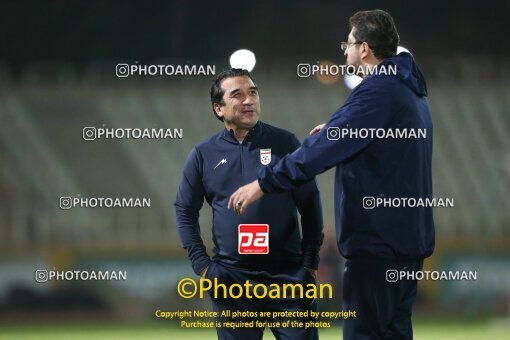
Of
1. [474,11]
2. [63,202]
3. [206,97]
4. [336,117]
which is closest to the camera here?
[336,117]

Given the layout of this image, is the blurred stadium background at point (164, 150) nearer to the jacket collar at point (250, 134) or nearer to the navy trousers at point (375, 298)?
the jacket collar at point (250, 134)

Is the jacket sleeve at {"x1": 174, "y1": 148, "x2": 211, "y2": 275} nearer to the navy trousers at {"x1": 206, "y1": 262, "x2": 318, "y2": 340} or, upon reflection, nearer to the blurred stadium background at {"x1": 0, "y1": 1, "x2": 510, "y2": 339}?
the navy trousers at {"x1": 206, "y1": 262, "x2": 318, "y2": 340}

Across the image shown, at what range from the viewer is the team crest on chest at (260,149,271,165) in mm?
2832

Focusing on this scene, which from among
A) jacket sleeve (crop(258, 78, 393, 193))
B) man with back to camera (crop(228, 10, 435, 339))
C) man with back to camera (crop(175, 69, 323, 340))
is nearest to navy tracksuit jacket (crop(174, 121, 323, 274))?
man with back to camera (crop(175, 69, 323, 340))

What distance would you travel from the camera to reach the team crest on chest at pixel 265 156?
111 inches

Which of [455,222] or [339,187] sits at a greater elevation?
[455,222]

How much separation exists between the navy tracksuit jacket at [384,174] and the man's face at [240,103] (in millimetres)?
493

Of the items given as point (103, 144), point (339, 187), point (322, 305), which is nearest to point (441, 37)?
point (322, 305)

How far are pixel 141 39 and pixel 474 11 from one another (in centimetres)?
240

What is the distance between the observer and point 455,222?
743 cm

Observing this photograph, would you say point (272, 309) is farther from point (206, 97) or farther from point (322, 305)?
point (206, 97)

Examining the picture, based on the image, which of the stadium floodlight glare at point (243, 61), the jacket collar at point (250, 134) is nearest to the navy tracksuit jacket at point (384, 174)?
the jacket collar at point (250, 134)

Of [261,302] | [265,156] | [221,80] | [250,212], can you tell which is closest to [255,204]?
[250,212]

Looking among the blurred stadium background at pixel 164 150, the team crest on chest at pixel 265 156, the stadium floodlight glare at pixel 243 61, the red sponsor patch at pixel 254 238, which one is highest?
the blurred stadium background at pixel 164 150
